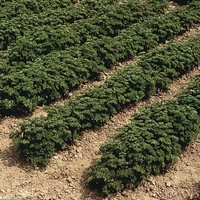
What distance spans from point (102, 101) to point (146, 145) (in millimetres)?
1853

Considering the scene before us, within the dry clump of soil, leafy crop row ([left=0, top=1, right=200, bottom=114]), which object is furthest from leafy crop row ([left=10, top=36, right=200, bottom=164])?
leafy crop row ([left=0, top=1, right=200, bottom=114])

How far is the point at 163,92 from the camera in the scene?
12070 mm

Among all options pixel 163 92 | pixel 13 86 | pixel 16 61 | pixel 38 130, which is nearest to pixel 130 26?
pixel 163 92

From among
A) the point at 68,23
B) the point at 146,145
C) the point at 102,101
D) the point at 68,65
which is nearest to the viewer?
the point at 146,145

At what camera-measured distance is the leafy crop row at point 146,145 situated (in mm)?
8883

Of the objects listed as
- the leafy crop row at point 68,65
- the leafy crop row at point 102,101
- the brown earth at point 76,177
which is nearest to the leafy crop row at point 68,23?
the leafy crop row at point 68,65

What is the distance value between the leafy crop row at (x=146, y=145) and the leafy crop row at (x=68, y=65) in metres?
2.20

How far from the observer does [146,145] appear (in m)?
9.23

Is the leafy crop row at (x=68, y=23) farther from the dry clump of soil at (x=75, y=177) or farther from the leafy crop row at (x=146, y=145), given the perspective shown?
the leafy crop row at (x=146, y=145)

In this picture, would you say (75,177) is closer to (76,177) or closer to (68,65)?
(76,177)

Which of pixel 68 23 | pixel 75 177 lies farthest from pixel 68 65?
pixel 75 177

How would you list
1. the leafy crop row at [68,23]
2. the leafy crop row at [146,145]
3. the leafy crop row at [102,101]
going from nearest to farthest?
the leafy crop row at [146,145], the leafy crop row at [102,101], the leafy crop row at [68,23]

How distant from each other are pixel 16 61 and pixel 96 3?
4.72m

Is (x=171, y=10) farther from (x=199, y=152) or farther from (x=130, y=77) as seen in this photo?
(x=199, y=152)
